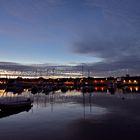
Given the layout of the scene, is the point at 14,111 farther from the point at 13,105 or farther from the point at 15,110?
the point at 13,105

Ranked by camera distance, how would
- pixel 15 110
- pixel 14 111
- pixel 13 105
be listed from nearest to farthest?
pixel 14 111
pixel 15 110
pixel 13 105

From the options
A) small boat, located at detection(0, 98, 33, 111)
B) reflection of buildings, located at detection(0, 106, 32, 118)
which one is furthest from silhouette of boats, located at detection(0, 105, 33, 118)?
small boat, located at detection(0, 98, 33, 111)

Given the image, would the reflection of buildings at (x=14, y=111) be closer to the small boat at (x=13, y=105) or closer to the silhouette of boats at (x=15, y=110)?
the silhouette of boats at (x=15, y=110)

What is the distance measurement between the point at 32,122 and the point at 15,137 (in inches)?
292

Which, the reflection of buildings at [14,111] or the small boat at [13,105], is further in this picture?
the small boat at [13,105]

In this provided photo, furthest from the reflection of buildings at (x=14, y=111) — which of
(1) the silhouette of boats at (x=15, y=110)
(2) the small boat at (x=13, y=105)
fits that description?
(2) the small boat at (x=13, y=105)

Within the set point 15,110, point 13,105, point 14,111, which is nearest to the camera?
point 14,111

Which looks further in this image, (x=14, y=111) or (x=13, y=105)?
(x=13, y=105)

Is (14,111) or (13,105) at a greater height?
(13,105)

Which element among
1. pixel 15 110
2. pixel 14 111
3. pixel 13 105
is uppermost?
pixel 13 105

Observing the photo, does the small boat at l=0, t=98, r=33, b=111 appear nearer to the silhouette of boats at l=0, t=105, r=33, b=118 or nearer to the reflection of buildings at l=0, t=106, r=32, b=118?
the silhouette of boats at l=0, t=105, r=33, b=118

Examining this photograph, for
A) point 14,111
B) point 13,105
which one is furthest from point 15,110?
point 14,111

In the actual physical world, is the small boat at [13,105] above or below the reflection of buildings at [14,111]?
above

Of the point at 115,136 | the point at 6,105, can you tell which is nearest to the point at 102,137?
the point at 115,136
